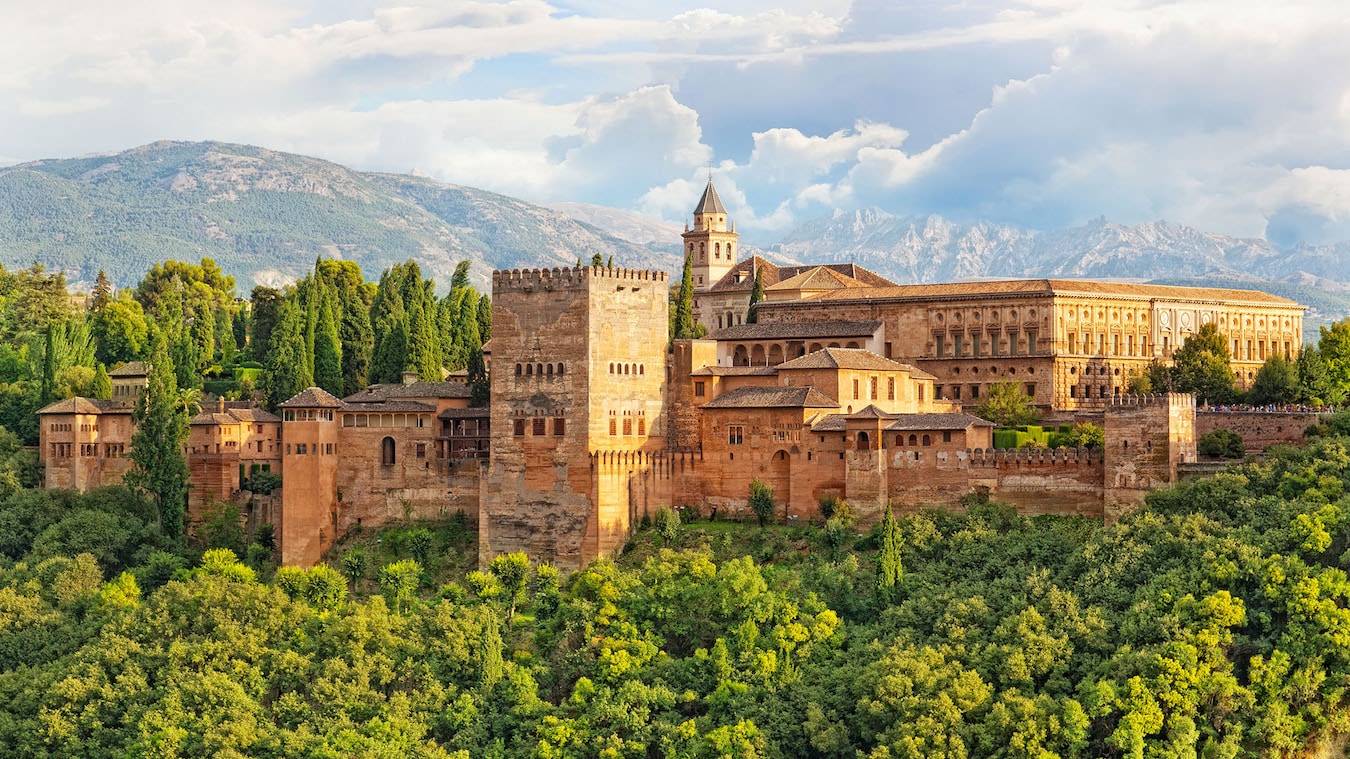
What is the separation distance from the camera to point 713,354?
210 ft

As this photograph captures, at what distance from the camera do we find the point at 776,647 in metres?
51.4

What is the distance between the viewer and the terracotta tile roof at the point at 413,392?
65.8 m

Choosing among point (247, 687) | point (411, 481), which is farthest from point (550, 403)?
point (247, 687)

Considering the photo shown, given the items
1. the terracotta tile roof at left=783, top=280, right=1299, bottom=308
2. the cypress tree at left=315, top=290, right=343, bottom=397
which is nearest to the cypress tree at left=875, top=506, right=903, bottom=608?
the terracotta tile roof at left=783, top=280, right=1299, bottom=308

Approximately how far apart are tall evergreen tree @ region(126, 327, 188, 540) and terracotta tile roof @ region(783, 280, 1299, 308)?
2648cm

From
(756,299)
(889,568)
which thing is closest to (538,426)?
(889,568)

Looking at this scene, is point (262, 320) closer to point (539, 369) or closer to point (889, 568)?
point (539, 369)

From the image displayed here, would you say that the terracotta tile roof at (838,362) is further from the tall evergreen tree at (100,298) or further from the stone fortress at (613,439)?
the tall evergreen tree at (100,298)

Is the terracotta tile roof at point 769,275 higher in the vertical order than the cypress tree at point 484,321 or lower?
higher

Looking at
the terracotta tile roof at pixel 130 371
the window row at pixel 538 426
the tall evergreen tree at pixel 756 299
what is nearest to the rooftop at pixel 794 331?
the tall evergreen tree at pixel 756 299

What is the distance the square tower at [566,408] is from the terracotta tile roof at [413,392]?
630cm

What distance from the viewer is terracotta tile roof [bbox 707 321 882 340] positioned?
71.6 metres

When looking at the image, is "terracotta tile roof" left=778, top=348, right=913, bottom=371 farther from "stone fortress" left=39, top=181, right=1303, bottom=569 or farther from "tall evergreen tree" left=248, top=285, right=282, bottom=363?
"tall evergreen tree" left=248, top=285, right=282, bottom=363

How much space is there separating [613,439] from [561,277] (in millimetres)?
5577
